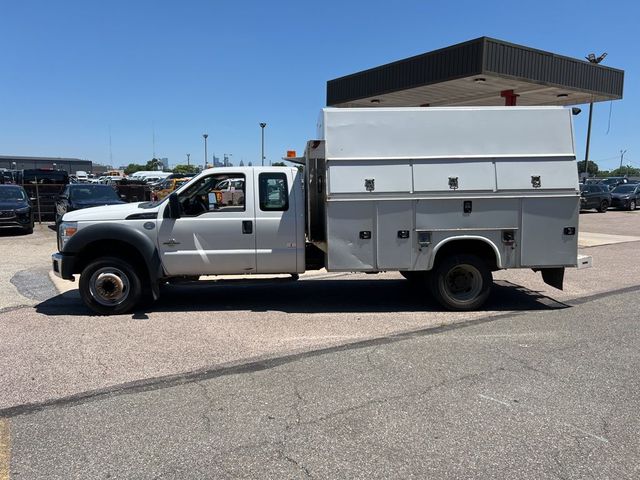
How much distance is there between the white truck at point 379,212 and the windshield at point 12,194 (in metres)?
12.1

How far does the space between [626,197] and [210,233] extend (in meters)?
30.1

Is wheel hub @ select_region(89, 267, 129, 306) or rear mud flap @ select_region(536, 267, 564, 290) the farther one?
rear mud flap @ select_region(536, 267, 564, 290)

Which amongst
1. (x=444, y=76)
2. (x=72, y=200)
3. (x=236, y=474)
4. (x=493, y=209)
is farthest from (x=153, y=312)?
(x=444, y=76)

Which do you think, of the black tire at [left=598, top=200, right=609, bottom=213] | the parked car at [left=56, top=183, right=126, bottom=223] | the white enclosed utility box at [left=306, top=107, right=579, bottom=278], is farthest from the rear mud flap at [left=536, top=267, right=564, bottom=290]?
the black tire at [left=598, top=200, right=609, bottom=213]

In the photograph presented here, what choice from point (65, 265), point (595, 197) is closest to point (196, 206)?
point (65, 265)

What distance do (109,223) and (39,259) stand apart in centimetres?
618

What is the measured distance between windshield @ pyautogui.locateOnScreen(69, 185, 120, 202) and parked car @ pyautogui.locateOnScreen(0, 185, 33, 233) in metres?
1.53

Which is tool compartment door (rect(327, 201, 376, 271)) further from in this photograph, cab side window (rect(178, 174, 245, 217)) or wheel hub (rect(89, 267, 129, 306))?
wheel hub (rect(89, 267, 129, 306))

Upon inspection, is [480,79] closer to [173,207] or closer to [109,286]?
[173,207]

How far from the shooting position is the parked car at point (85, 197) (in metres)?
16.0

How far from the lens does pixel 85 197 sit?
16.5 m

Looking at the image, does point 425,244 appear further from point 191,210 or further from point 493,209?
point 191,210

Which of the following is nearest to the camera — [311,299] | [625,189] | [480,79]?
Result: [311,299]

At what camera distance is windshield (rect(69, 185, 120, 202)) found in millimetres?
16516
